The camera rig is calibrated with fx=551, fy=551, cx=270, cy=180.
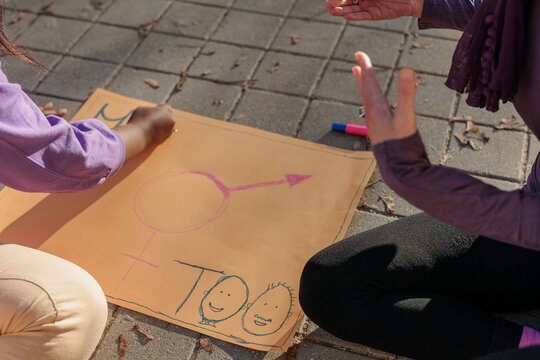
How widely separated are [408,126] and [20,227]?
133 cm

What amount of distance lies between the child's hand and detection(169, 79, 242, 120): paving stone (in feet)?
0.43

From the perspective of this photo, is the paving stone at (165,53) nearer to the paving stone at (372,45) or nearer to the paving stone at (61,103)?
the paving stone at (61,103)

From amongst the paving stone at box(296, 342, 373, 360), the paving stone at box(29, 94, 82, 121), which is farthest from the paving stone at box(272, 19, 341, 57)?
the paving stone at box(296, 342, 373, 360)

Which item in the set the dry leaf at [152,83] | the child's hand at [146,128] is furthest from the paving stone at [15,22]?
the child's hand at [146,128]

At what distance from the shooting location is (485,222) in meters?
1.05

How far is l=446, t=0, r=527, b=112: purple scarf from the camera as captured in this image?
1.17 m

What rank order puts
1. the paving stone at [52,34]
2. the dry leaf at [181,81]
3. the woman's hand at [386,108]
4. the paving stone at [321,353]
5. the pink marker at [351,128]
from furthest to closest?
the paving stone at [52,34] < the dry leaf at [181,81] < the pink marker at [351,128] < the paving stone at [321,353] < the woman's hand at [386,108]

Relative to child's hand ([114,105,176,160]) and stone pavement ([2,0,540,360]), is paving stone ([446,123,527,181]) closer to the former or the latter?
stone pavement ([2,0,540,360])

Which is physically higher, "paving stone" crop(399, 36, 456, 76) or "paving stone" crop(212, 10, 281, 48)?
"paving stone" crop(212, 10, 281, 48)

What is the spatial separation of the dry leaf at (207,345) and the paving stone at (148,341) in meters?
0.02

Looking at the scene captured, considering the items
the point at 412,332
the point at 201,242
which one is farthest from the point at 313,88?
the point at 412,332

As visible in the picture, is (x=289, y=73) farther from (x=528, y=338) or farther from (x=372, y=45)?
(x=528, y=338)

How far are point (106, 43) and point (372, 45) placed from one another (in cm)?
118

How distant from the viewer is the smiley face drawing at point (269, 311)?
148 centimetres
